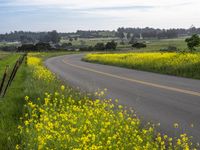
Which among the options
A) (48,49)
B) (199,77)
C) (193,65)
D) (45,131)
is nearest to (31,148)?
(45,131)

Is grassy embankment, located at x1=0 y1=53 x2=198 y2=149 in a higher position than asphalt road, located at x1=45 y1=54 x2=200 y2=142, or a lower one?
higher

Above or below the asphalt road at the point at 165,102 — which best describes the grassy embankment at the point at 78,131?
above

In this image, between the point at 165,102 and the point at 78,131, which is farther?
the point at 165,102

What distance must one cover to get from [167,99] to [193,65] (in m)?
9.90

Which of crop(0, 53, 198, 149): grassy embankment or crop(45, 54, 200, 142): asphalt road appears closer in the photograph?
crop(0, 53, 198, 149): grassy embankment

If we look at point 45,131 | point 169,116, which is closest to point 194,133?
point 169,116

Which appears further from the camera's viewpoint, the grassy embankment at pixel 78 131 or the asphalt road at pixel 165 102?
the asphalt road at pixel 165 102

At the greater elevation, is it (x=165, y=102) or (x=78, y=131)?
(x=78, y=131)

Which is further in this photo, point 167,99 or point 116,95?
point 116,95

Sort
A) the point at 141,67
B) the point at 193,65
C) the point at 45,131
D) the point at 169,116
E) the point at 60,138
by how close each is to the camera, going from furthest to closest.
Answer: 1. the point at 141,67
2. the point at 193,65
3. the point at 169,116
4. the point at 45,131
5. the point at 60,138

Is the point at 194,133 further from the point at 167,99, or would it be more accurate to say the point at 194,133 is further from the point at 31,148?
the point at 167,99

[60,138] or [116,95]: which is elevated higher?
[60,138]

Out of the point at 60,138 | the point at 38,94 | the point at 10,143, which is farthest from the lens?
the point at 38,94

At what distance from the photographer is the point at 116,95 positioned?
14094 millimetres
